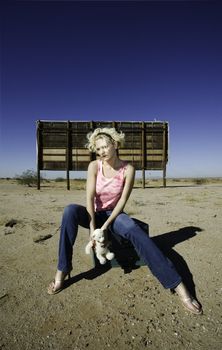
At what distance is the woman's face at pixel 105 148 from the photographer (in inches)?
117

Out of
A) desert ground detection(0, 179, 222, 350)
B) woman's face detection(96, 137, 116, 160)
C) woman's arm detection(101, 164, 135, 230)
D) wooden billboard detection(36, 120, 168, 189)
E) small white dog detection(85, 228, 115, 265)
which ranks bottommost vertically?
desert ground detection(0, 179, 222, 350)

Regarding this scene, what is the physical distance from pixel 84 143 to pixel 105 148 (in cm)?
893

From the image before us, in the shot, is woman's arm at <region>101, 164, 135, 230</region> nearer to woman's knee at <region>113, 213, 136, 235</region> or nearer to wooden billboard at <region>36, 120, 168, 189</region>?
woman's knee at <region>113, 213, 136, 235</region>

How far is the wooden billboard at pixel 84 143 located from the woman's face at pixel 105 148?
874cm

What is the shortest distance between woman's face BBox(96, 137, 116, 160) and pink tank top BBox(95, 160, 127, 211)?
0.19 meters

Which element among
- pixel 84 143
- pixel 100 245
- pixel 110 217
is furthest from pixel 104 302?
pixel 84 143

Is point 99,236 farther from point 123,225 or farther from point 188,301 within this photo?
point 188,301

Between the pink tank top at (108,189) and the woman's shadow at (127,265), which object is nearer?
the woman's shadow at (127,265)

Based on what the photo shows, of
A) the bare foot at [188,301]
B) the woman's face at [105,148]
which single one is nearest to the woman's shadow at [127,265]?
the bare foot at [188,301]

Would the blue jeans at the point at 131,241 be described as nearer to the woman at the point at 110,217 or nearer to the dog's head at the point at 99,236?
the woman at the point at 110,217

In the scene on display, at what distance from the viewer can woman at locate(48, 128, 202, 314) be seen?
2.41 m

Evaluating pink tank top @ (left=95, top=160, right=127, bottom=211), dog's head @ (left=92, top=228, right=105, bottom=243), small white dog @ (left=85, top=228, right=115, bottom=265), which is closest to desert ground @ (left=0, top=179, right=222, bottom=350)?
small white dog @ (left=85, top=228, right=115, bottom=265)

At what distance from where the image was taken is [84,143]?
38.7ft

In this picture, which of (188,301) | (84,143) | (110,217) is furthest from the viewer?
(84,143)
